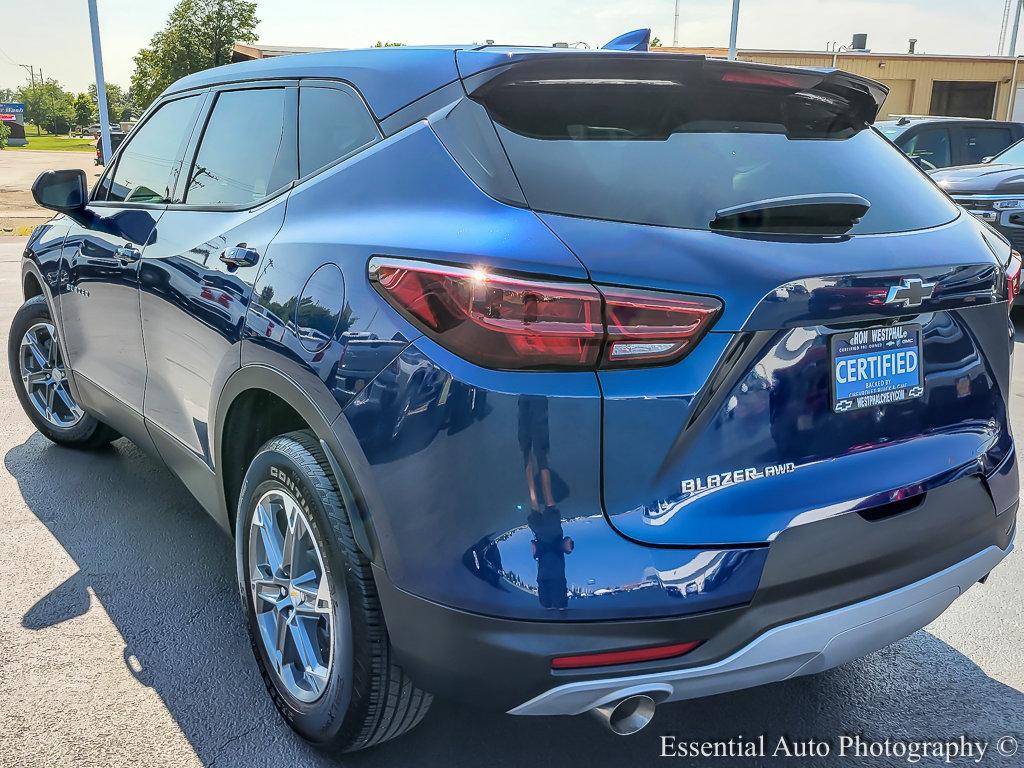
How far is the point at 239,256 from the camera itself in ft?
8.50

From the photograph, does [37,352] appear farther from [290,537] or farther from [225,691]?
[290,537]

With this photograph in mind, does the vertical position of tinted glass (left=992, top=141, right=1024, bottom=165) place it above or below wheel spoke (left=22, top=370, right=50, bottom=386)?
above

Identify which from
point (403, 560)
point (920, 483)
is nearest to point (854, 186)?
point (920, 483)

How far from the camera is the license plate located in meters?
1.97

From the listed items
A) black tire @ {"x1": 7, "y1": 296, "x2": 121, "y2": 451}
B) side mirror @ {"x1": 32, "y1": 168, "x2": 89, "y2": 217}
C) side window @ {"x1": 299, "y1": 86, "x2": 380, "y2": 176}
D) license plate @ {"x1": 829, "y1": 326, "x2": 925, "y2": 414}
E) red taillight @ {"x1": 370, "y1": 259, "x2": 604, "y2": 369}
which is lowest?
black tire @ {"x1": 7, "y1": 296, "x2": 121, "y2": 451}

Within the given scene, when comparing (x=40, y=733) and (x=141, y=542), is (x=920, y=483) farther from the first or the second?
(x=141, y=542)

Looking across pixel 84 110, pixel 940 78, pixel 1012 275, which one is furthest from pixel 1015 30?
pixel 84 110

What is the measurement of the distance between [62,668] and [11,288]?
757 centimetres

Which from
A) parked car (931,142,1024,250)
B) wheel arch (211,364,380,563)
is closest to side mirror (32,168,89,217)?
wheel arch (211,364,380,563)

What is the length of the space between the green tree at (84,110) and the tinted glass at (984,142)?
416ft

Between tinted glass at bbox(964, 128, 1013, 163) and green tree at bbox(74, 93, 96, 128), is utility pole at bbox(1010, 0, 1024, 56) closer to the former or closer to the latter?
tinted glass at bbox(964, 128, 1013, 163)

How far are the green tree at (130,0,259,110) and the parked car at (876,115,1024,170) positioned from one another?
51.6 metres

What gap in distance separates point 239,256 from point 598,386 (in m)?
1.26

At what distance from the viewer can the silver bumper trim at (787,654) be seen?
1871mm
